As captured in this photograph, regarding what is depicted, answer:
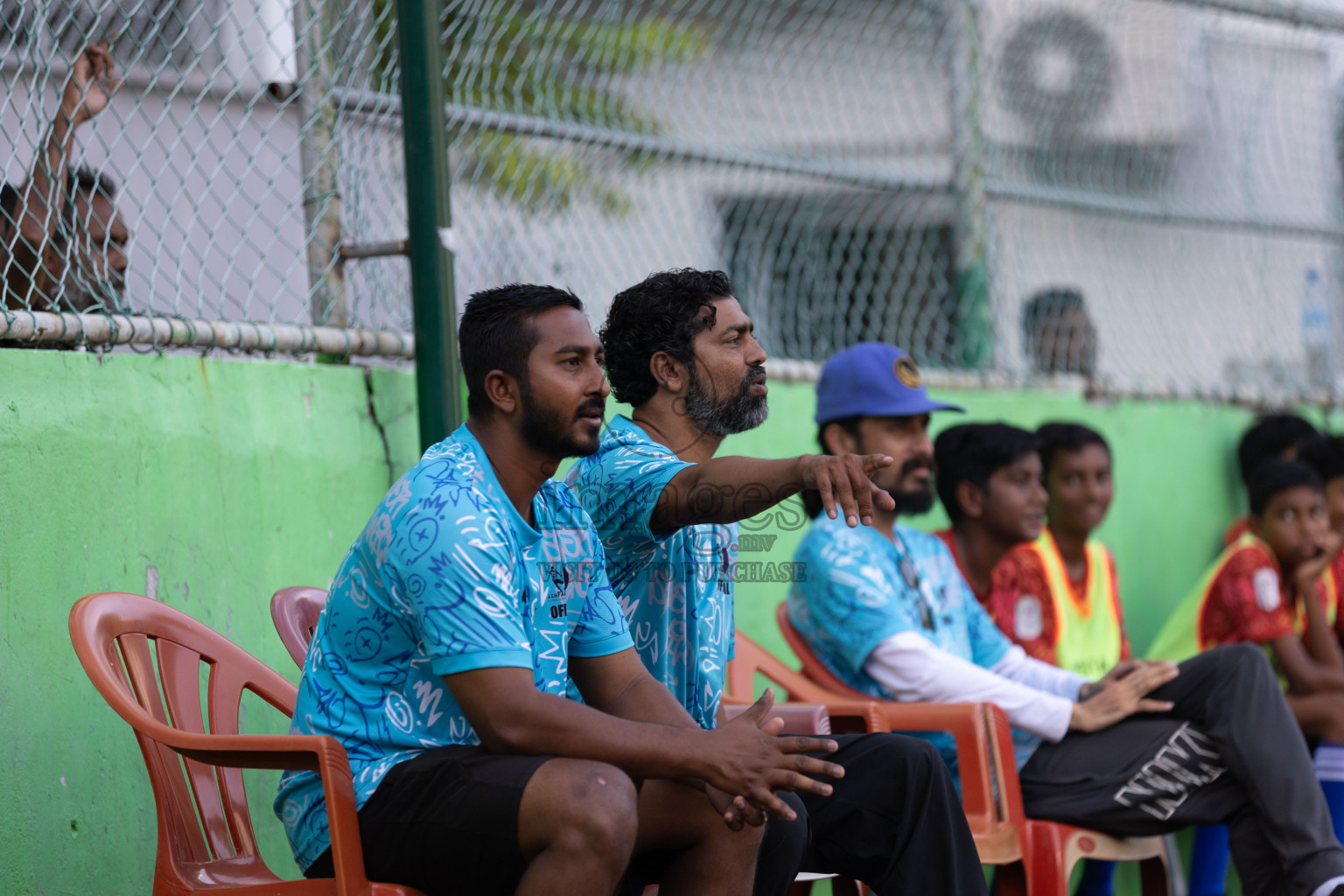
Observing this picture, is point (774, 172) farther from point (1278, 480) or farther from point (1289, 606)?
point (1289, 606)

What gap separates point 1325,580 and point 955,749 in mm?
2566

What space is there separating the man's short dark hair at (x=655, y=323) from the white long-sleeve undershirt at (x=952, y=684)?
0.95 metres

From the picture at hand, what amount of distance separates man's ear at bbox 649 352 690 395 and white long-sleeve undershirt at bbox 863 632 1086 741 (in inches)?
36.5

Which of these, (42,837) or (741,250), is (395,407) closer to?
(42,837)

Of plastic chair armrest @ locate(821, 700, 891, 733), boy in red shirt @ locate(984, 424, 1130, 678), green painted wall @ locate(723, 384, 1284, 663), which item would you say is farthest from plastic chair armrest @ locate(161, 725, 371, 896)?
green painted wall @ locate(723, 384, 1284, 663)

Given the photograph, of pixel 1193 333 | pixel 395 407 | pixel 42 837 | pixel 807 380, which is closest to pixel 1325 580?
pixel 1193 333

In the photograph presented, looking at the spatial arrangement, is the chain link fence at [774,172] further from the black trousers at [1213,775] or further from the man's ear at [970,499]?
the black trousers at [1213,775]

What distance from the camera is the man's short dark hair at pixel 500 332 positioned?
92.2 inches

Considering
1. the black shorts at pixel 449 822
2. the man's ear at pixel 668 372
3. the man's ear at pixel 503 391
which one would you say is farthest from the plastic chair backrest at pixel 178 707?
the man's ear at pixel 668 372

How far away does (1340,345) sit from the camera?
23.8 feet

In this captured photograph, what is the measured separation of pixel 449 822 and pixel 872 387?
1809 millimetres

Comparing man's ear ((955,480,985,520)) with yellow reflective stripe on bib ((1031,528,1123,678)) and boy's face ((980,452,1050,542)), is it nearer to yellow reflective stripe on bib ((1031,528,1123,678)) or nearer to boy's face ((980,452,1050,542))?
boy's face ((980,452,1050,542))

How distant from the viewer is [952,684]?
10.7 ft

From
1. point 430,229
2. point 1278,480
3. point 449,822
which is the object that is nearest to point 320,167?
point 430,229
